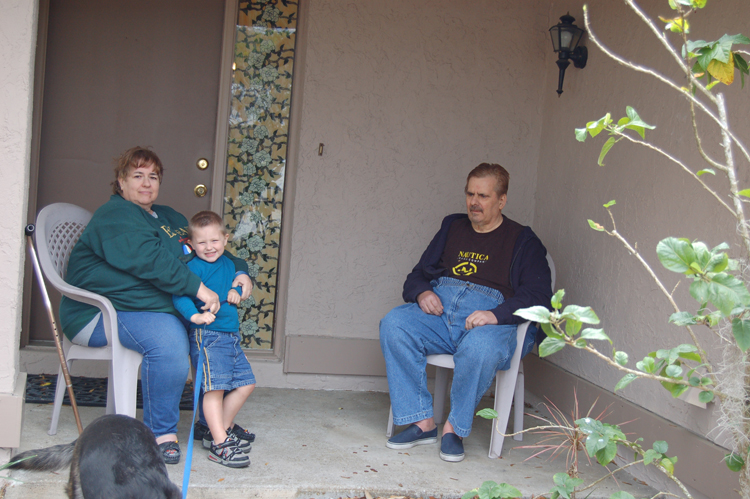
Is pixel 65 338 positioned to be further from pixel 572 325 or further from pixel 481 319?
pixel 572 325

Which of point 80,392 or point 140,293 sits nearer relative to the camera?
point 140,293

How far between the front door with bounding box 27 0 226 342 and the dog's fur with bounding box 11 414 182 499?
6.42 feet

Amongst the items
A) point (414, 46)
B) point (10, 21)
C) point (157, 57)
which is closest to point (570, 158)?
point (414, 46)

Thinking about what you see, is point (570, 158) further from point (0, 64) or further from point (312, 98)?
point (0, 64)

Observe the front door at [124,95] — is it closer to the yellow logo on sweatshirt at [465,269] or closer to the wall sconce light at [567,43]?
the yellow logo on sweatshirt at [465,269]

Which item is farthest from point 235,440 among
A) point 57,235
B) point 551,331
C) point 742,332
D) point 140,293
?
point 742,332

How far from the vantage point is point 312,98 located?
11.5 ft

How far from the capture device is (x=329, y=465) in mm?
2543

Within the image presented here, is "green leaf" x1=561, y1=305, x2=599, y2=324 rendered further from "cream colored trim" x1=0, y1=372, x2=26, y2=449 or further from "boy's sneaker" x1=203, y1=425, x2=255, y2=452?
"cream colored trim" x1=0, y1=372, x2=26, y2=449

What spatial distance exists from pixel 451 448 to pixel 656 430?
82 cm

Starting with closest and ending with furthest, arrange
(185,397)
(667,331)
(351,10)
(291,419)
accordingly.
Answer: (667,331)
(291,419)
(185,397)
(351,10)

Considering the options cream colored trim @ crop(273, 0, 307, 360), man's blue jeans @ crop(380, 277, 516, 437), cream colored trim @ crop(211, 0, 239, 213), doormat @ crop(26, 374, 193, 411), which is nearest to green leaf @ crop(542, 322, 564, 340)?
man's blue jeans @ crop(380, 277, 516, 437)

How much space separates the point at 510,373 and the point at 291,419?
1076 millimetres

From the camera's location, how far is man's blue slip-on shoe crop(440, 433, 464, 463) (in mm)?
2682
